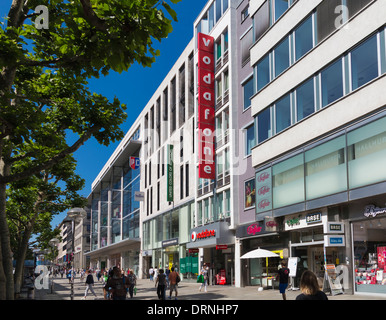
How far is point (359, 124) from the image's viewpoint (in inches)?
782

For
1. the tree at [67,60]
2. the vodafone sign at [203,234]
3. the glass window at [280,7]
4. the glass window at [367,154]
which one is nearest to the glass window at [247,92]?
the glass window at [280,7]

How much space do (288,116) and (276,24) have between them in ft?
19.3

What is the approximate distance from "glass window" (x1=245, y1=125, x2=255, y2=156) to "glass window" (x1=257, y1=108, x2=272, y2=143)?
266 centimetres

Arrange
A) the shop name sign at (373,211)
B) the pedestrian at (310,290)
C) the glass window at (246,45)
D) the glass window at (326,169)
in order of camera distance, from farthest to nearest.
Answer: the glass window at (246,45)
the glass window at (326,169)
the shop name sign at (373,211)
the pedestrian at (310,290)

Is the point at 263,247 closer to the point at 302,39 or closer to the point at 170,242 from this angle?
the point at 302,39

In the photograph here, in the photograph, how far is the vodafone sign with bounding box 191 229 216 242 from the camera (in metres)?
35.3

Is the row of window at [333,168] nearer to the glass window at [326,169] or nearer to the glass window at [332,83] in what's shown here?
the glass window at [326,169]

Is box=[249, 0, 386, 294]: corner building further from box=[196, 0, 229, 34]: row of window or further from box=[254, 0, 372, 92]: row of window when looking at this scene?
box=[196, 0, 229, 34]: row of window

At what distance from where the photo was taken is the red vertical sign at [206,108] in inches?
1457

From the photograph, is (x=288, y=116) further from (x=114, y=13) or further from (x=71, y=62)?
(x=114, y=13)

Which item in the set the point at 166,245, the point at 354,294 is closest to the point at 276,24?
the point at 354,294

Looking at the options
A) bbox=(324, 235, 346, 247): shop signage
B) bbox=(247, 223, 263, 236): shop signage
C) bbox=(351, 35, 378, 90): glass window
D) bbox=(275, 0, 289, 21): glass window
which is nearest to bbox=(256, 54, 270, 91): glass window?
bbox=(275, 0, 289, 21): glass window

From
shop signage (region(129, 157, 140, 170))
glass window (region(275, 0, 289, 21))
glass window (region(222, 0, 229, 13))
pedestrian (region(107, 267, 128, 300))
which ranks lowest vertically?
pedestrian (region(107, 267, 128, 300))

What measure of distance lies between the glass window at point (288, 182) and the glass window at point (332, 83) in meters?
3.43
